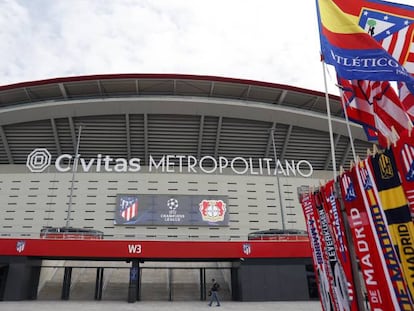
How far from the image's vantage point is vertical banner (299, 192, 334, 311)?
7.22m

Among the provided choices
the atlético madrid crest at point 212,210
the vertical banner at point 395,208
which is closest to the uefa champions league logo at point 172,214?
the atlético madrid crest at point 212,210

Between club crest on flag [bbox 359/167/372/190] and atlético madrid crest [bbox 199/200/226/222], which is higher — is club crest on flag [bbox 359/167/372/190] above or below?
below

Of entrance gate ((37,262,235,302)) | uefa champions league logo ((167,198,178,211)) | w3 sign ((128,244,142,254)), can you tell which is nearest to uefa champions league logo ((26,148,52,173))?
uefa champions league logo ((167,198,178,211))

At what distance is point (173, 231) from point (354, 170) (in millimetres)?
23690

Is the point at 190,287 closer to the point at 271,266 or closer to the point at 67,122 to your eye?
the point at 271,266

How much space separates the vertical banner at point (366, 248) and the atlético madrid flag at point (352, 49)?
2.09 m

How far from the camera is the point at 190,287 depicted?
20312mm

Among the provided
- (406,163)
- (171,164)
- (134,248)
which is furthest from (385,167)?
(171,164)

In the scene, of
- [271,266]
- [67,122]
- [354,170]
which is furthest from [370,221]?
[67,122]

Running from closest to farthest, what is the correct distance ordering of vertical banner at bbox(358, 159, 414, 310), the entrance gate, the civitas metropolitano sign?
vertical banner at bbox(358, 159, 414, 310) < the entrance gate < the civitas metropolitano sign

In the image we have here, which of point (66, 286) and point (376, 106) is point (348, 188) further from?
point (66, 286)

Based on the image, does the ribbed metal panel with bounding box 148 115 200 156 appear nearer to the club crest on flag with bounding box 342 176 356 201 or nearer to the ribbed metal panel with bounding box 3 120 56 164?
the ribbed metal panel with bounding box 3 120 56 164

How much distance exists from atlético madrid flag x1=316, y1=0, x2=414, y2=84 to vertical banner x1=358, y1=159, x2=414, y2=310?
206 cm

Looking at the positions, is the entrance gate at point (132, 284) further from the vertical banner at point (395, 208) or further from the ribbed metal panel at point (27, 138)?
the vertical banner at point (395, 208)
